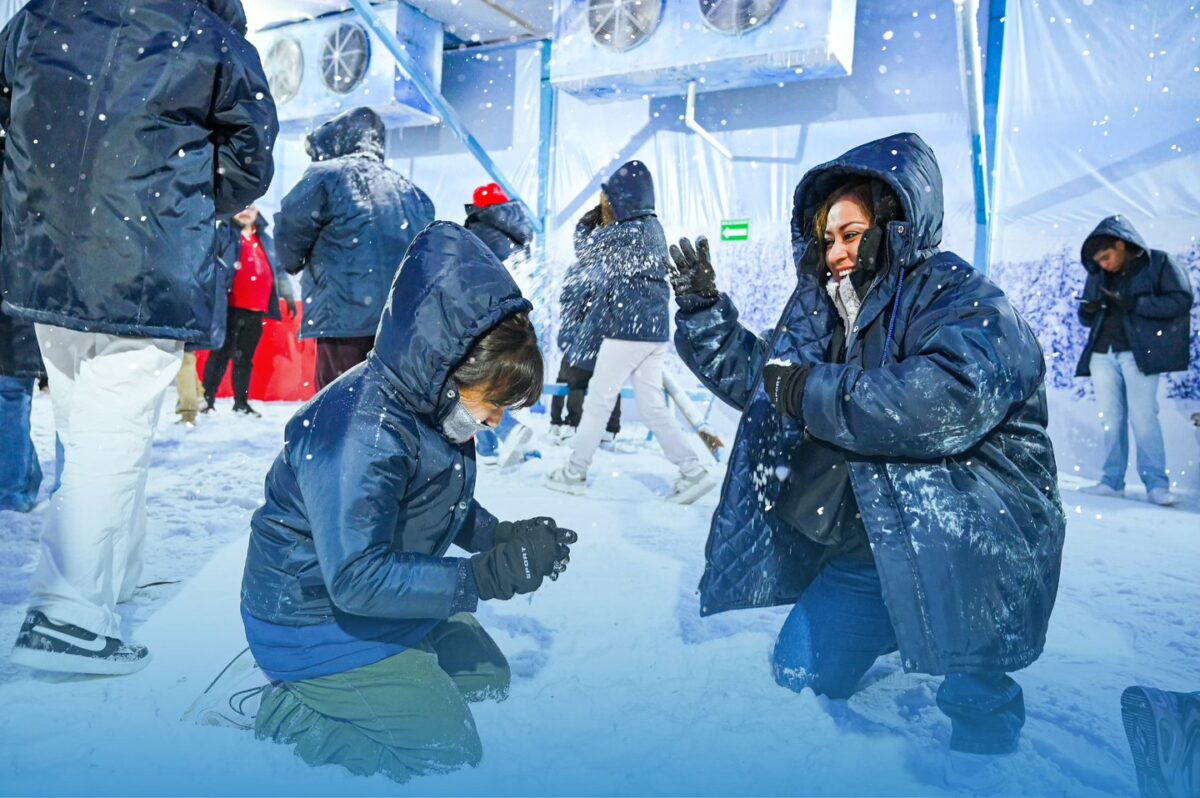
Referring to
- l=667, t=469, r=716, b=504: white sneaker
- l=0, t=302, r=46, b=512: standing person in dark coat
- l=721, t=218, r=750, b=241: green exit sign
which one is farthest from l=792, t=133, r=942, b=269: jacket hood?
l=721, t=218, r=750, b=241: green exit sign

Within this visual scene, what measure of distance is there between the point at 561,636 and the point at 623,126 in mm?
7224

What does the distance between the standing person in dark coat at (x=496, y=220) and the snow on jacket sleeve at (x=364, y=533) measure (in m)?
2.87

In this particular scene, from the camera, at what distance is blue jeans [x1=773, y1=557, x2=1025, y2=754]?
167 cm

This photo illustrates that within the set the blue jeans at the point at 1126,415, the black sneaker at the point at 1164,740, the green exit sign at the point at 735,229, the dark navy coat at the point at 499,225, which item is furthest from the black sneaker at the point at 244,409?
the black sneaker at the point at 1164,740

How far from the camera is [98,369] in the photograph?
1.81m

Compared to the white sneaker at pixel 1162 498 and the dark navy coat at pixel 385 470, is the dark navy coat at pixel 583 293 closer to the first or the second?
the dark navy coat at pixel 385 470

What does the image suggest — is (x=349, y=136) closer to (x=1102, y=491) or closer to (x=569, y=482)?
(x=569, y=482)

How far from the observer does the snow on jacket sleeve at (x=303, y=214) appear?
3.18 metres

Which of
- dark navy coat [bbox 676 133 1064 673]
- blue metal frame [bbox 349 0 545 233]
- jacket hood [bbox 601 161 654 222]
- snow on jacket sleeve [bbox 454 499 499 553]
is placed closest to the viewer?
dark navy coat [bbox 676 133 1064 673]

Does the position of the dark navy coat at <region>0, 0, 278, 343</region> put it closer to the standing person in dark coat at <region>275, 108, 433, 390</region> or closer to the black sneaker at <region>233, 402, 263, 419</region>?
the standing person in dark coat at <region>275, 108, 433, 390</region>

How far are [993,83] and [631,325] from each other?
417 cm

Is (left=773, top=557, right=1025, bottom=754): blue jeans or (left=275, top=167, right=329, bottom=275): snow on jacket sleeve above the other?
(left=275, top=167, right=329, bottom=275): snow on jacket sleeve

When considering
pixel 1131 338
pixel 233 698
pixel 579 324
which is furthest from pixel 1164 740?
pixel 1131 338

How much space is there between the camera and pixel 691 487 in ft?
13.6
